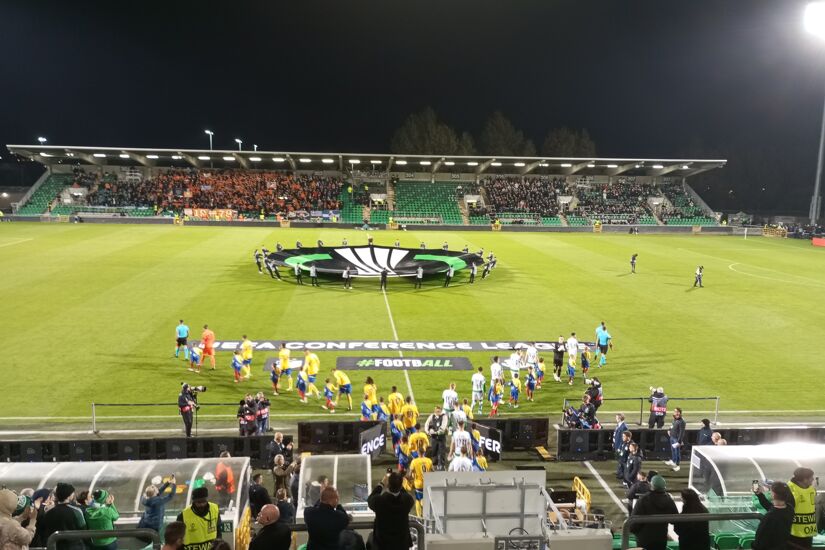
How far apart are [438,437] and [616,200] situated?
66.9m

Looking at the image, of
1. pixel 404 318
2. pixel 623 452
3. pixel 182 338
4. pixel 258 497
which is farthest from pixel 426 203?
pixel 258 497

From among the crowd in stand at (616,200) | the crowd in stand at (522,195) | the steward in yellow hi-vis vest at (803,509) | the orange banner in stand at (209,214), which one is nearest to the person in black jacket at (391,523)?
the steward in yellow hi-vis vest at (803,509)

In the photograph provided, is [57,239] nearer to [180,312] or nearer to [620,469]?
[180,312]

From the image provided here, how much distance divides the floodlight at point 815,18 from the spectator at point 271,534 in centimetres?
5178

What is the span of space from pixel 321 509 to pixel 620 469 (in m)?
8.03

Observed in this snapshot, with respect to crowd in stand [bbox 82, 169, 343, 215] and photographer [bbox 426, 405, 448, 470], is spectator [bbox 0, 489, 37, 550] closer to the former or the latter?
photographer [bbox 426, 405, 448, 470]

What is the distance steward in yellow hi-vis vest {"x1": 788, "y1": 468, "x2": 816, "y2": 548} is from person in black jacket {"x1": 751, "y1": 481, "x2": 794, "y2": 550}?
0.44m

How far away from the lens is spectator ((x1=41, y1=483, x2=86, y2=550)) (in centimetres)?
594

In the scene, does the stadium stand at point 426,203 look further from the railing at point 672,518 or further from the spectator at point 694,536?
the railing at point 672,518

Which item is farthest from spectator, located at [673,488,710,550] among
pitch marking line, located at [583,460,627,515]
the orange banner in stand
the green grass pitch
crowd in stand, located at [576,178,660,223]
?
crowd in stand, located at [576,178,660,223]

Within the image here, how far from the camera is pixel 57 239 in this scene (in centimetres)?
4591

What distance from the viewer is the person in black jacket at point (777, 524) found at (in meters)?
5.32

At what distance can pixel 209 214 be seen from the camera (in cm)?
6319

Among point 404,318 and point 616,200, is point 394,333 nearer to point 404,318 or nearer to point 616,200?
point 404,318
